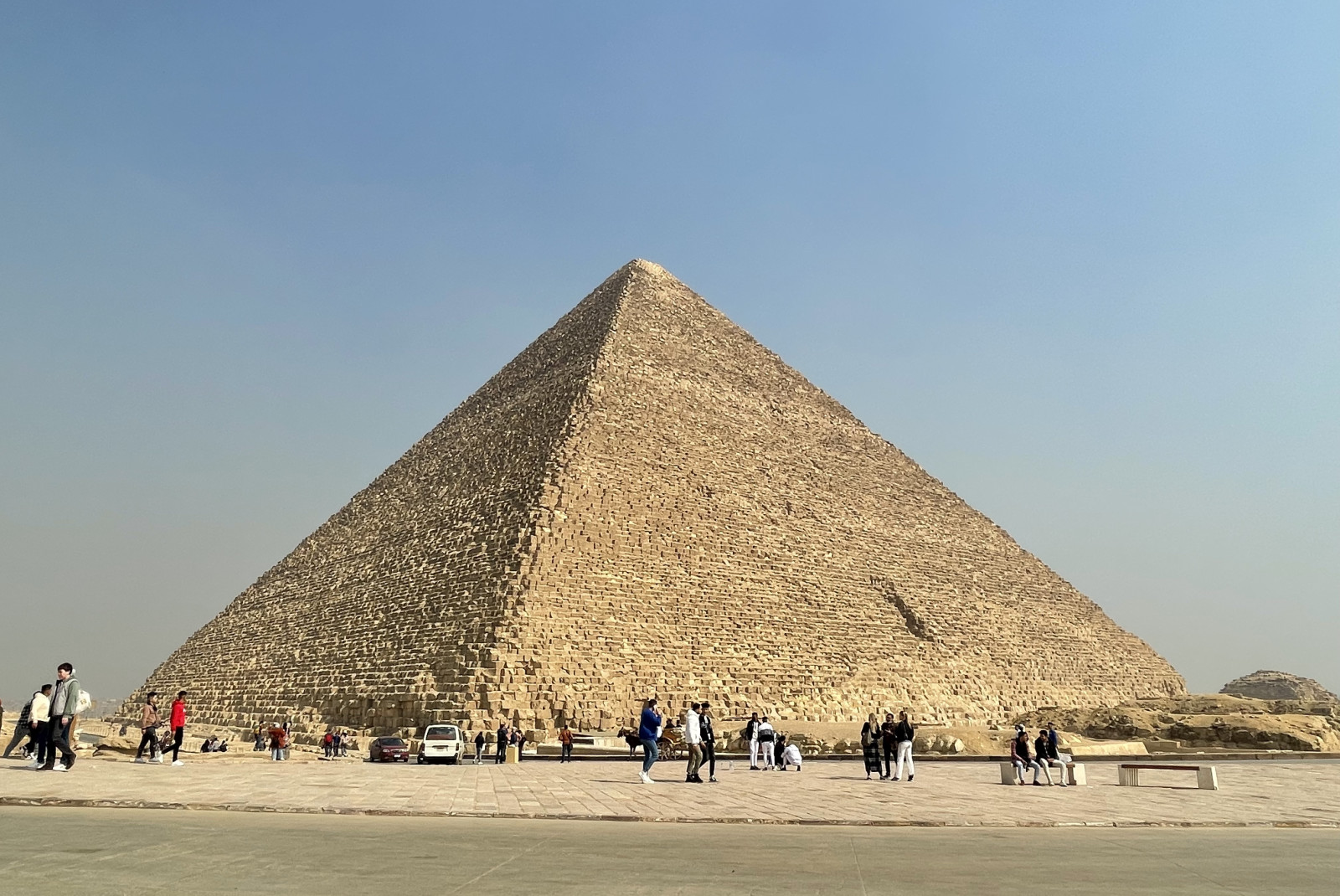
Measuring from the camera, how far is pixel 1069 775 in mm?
11562

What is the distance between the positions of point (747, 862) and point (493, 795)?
14.9 feet

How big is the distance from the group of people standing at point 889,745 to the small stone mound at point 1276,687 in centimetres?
5128

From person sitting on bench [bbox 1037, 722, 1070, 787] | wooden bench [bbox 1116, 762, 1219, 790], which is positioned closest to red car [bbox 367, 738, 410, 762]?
person sitting on bench [bbox 1037, 722, 1070, 787]

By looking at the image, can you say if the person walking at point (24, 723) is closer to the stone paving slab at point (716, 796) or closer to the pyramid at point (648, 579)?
the stone paving slab at point (716, 796)

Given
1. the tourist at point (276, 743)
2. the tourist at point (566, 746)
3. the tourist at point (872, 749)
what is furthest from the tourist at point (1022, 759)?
the tourist at point (276, 743)

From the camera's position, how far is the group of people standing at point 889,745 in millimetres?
A: 11961

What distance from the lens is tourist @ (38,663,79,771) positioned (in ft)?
33.3

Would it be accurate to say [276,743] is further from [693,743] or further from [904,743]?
[904,743]

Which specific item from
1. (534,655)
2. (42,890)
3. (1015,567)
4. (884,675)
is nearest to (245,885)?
(42,890)

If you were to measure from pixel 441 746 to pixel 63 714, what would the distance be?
7.53 m

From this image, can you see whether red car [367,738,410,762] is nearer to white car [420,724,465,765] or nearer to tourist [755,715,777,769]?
white car [420,724,465,765]

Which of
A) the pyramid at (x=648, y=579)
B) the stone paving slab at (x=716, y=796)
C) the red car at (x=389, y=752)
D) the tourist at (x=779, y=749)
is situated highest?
the pyramid at (x=648, y=579)

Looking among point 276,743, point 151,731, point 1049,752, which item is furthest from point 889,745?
point 276,743

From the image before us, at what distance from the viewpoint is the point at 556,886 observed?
4359 millimetres
